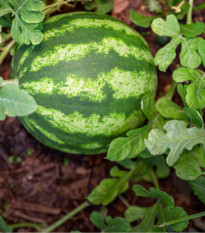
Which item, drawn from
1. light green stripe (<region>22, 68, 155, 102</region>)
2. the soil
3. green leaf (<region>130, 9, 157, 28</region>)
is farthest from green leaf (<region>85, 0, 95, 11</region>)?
light green stripe (<region>22, 68, 155, 102</region>)

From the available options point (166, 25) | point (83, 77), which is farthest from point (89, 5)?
point (83, 77)

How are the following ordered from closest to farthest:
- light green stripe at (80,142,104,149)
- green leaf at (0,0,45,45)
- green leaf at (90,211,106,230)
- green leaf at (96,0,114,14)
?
green leaf at (0,0,45,45) → light green stripe at (80,142,104,149) → green leaf at (90,211,106,230) → green leaf at (96,0,114,14)

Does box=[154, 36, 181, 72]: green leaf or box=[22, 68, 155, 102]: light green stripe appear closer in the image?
box=[22, 68, 155, 102]: light green stripe

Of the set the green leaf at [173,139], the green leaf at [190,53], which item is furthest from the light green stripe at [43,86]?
the green leaf at [190,53]

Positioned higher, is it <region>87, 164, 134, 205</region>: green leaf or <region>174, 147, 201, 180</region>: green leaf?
<region>174, 147, 201, 180</region>: green leaf

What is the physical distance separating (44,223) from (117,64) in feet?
4.24

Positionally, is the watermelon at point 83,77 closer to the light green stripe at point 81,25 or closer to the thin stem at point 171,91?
the light green stripe at point 81,25

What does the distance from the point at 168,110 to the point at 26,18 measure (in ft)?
2.93

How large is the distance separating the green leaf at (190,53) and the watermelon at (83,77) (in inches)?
7.7

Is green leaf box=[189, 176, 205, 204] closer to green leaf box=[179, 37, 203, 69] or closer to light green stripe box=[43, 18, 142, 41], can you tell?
green leaf box=[179, 37, 203, 69]

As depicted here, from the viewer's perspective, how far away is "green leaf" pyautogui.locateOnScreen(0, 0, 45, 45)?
1.37 meters

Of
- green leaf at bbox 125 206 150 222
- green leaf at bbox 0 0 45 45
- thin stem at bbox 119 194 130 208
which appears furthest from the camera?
thin stem at bbox 119 194 130 208

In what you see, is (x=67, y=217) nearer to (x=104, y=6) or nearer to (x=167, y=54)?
(x=167, y=54)

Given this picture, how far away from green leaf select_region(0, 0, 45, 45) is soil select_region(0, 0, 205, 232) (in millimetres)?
741
